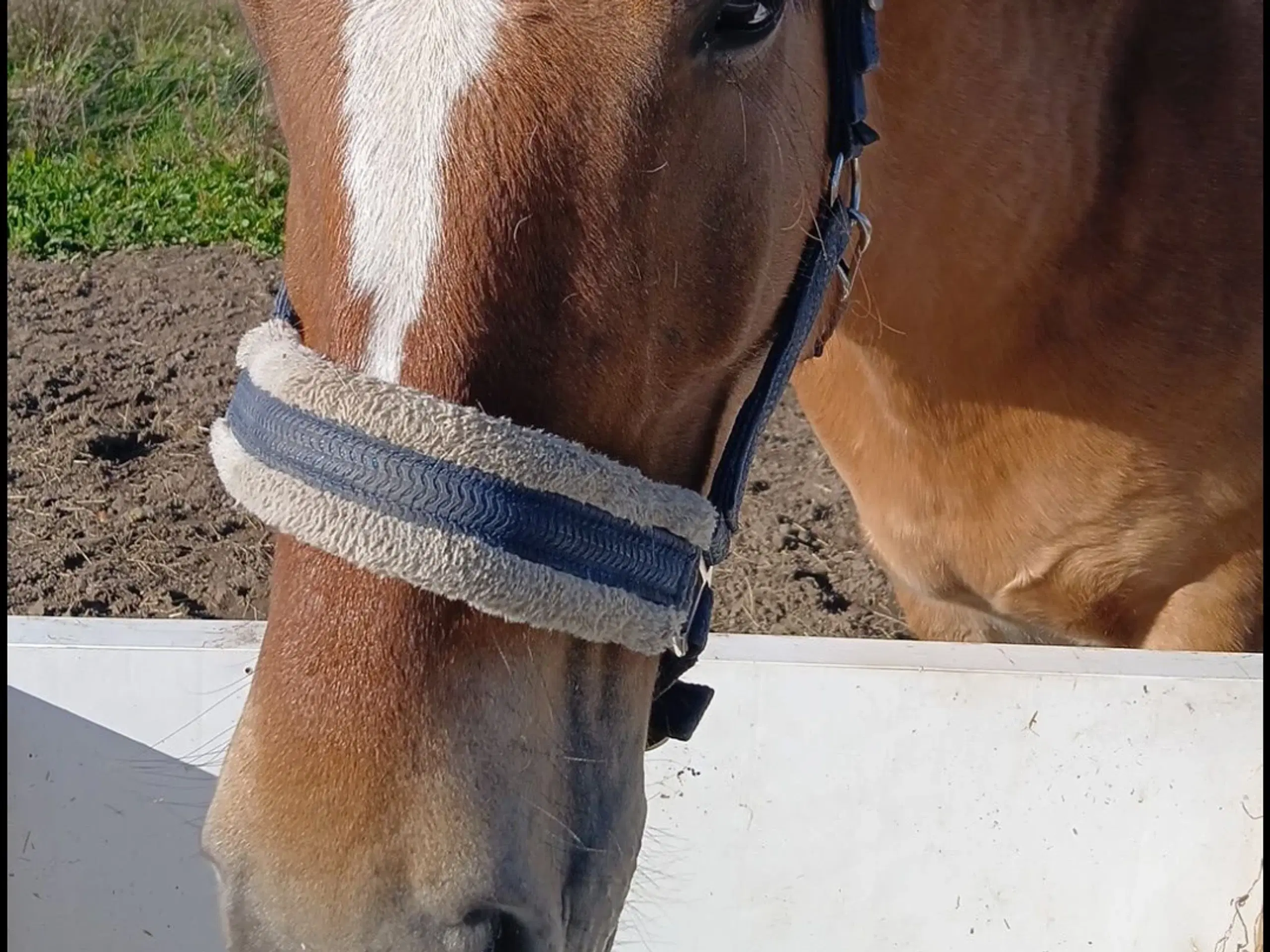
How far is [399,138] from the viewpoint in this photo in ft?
2.68

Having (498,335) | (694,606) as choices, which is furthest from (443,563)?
(694,606)

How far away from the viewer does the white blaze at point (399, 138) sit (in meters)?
0.81

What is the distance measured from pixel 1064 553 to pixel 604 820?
1.16m

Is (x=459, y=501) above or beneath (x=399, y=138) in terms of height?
beneath

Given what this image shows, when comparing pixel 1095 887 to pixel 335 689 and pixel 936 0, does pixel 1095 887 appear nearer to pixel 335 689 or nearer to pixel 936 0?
pixel 936 0

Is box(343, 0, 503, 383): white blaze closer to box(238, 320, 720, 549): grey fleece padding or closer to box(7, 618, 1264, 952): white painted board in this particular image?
box(238, 320, 720, 549): grey fleece padding

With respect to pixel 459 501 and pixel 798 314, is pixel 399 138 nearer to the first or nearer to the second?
pixel 459 501


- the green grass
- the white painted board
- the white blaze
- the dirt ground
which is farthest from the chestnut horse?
the green grass

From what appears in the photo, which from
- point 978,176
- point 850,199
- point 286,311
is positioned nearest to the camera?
point 286,311

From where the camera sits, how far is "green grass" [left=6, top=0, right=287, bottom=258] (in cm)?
493

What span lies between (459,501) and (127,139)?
18.0 feet

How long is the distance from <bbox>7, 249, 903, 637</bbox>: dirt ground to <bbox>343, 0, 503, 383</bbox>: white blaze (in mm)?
2257

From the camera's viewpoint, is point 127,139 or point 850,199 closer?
point 850,199

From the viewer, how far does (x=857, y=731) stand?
1737 mm
